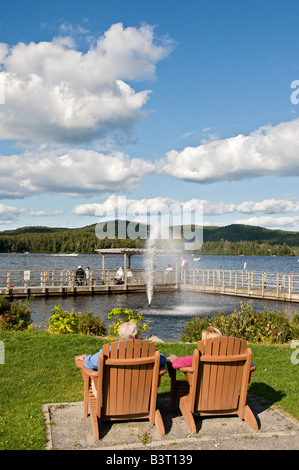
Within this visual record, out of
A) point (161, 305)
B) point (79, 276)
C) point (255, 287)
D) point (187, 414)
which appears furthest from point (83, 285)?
point (187, 414)

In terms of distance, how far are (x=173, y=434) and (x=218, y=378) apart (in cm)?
77

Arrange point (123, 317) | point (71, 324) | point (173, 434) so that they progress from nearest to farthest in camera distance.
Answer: point (173, 434) → point (71, 324) → point (123, 317)

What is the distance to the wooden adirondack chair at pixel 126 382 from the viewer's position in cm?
440

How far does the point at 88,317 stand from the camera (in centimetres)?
1349

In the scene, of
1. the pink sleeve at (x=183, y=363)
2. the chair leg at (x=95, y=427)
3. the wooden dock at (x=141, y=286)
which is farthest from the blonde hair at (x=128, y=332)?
the wooden dock at (x=141, y=286)

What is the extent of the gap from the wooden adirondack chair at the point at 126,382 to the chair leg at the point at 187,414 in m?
0.31

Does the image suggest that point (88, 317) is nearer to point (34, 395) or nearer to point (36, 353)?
point (36, 353)

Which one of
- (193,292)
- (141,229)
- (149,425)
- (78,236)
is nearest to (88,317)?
(149,425)

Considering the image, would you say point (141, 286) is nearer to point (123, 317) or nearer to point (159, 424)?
point (123, 317)

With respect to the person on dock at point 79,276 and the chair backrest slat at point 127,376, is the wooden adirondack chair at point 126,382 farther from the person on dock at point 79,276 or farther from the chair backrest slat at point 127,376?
the person on dock at point 79,276

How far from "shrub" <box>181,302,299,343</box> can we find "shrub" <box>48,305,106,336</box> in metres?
2.75

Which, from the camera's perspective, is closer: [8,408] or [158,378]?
[158,378]

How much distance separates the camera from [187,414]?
4.77 m
